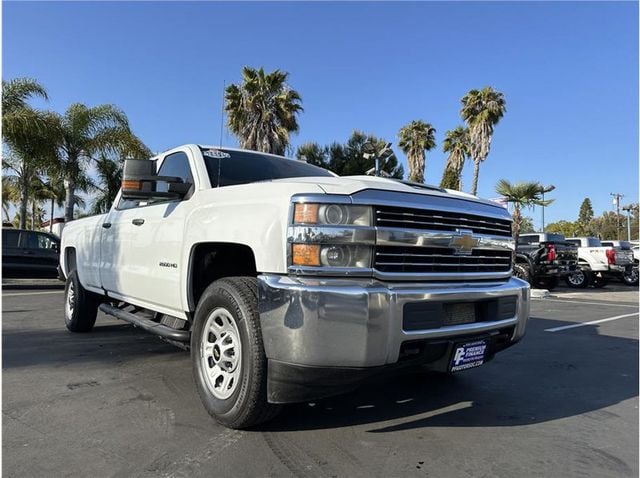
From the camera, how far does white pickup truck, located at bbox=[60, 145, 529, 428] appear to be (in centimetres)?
270

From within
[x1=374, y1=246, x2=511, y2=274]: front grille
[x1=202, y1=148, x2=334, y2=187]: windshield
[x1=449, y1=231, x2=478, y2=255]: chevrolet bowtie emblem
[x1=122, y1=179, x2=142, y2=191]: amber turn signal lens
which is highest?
[x1=202, y1=148, x2=334, y2=187]: windshield

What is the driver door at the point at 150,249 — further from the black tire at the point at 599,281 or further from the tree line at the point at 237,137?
the black tire at the point at 599,281

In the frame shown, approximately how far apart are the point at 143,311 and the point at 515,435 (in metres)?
3.53

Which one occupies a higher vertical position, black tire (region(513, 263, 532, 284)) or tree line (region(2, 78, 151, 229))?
tree line (region(2, 78, 151, 229))

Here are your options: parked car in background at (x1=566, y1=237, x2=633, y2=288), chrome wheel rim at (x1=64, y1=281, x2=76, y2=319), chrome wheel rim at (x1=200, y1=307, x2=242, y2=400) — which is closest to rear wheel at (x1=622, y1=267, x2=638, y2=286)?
parked car in background at (x1=566, y1=237, x2=633, y2=288)

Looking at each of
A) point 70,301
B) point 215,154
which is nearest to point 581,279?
point 70,301

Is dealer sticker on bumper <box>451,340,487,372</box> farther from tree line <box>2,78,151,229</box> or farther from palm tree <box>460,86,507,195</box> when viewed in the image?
palm tree <box>460,86,507,195</box>

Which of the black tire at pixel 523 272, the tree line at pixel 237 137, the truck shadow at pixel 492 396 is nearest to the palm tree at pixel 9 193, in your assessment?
the tree line at pixel 237 137

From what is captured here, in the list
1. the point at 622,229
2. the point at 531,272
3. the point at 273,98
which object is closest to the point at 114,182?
the point at 273,98

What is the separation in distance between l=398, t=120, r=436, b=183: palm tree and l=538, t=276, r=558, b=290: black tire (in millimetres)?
15161

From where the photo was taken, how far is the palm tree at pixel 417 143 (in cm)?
3083

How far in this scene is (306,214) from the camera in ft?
9.18

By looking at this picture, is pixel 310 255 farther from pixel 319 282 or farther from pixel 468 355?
pixel 468 355

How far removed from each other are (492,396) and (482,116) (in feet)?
74.9
